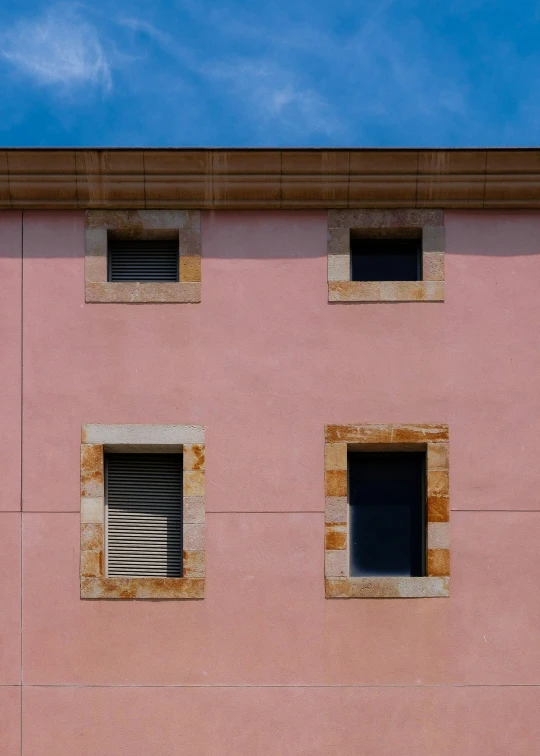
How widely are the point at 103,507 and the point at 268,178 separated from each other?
3.53 metres

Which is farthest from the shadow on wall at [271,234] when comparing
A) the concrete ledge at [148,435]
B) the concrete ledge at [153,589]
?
the concrete ledge at [153,589]

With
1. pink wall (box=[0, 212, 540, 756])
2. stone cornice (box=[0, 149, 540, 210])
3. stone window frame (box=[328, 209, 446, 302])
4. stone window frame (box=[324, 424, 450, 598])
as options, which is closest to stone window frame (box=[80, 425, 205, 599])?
pink wall (box=[0, 212, 540, 756])

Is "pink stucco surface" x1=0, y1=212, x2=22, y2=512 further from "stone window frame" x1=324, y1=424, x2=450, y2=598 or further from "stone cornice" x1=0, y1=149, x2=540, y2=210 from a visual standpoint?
"stone window frame" x1=324, y1=424, x2=450, y2=598

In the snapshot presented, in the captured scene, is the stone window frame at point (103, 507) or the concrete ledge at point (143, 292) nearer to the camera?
the stone window frame at point (103, 507)

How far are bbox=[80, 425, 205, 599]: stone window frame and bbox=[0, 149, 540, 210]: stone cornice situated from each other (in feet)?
7.34

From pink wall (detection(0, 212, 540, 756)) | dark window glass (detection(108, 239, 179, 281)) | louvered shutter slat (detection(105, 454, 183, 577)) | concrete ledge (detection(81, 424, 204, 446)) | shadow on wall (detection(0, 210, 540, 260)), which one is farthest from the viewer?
dark window glass (detection(108, 239, 179, 281))

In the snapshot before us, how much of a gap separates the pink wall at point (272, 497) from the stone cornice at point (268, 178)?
0.22 meters

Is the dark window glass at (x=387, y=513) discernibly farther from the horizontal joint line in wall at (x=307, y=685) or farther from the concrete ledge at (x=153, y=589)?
the concrete ledge at (x=153, y=589)

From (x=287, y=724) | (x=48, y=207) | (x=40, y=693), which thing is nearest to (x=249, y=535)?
(x=287, y=724)

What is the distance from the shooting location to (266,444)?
8.13 m

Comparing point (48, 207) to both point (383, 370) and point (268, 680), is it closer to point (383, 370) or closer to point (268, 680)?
point (383, 370)

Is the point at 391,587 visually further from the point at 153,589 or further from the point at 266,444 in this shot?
the point at 153,589

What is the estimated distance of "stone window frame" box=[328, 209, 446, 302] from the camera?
8273 millimetres

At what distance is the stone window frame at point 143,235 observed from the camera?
829cm
